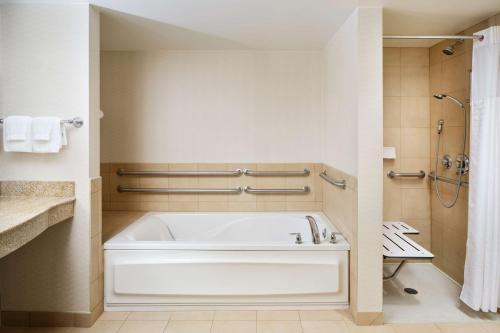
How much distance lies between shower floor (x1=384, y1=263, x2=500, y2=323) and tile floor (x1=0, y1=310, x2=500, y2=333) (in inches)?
4.0

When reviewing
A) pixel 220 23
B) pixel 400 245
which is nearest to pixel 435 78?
pixel 400 245

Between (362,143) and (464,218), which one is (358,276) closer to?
(362,143)

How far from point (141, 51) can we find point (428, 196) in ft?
10.4

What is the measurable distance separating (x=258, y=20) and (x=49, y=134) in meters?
1.66

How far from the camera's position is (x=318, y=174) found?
12.4 feet

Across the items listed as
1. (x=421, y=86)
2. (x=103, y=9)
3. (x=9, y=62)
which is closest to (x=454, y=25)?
(x=421, y=86)

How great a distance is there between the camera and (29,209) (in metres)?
2.16

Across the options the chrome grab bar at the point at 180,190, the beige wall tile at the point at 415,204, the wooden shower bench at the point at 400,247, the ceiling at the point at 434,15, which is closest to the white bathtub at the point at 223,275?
the wooden shower bench at the point at 400,247

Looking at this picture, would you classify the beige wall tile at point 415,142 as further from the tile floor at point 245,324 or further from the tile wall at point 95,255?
the tile wall at point 95,255

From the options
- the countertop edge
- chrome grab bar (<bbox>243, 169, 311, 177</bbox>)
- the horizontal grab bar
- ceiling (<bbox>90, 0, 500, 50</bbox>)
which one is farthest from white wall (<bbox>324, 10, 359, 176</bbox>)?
the countertop edge

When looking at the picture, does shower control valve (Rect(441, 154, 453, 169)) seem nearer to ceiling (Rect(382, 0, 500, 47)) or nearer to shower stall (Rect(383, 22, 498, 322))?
shower stall (Rect(383, 22, 498, 322))

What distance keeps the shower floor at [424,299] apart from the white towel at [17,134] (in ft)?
8.88

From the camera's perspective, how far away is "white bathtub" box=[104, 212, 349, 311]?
2729mm

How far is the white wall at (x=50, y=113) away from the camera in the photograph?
8.19 ft
